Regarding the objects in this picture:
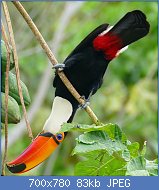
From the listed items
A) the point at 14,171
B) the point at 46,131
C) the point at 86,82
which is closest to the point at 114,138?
the point at 14,171

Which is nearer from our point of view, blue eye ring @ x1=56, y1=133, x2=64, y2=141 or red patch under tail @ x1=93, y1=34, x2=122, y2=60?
blue eye ring @ x1=56, y1=133, x2=64, y2=141

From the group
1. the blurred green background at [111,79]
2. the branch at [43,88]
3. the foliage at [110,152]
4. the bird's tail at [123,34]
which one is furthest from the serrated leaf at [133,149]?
the blurred green background at [111,79]

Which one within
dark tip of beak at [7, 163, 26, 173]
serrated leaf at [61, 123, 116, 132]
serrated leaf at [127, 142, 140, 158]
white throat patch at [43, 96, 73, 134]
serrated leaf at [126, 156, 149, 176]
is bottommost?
serrated leaf at [126, 156, 149, 176]

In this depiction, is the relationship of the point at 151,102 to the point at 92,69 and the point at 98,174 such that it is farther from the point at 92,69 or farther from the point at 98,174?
the point at 98,174

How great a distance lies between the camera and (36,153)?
4.99 ft

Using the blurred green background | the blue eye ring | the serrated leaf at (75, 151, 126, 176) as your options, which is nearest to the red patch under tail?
the blue eye ring

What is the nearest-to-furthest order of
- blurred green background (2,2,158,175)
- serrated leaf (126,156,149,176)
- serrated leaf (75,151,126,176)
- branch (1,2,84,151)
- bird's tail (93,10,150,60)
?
serrated leaf (126,156,149,176)
serrated leaf (75,151,126,176)
bird's tail (93,10,150,60)
branch (1,2,84,151)
blurred green background (2,2,158,175)

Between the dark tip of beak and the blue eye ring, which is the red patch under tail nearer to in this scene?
the blue eye ring

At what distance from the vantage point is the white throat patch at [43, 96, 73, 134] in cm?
168

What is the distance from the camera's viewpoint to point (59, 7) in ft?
14.6

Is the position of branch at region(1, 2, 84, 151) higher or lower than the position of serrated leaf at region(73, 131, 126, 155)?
higher

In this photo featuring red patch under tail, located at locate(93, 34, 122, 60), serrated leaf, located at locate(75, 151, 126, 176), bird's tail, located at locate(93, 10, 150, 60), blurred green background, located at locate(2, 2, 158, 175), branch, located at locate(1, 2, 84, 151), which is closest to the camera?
serrated leaf, located at locate(75, 151, 126, 176)

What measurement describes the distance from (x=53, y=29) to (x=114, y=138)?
3.23 metres

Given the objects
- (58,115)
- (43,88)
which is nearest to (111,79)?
(43,88)
